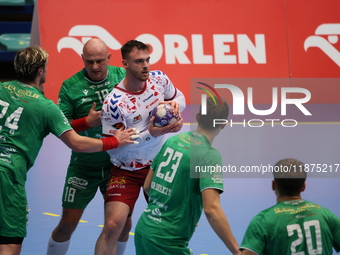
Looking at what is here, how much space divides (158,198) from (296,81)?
1198 cm

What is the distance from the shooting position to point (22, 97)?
5031mm

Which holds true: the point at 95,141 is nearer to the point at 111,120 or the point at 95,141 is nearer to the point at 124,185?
the point at 111,120

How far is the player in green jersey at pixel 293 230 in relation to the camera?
12.4 feet

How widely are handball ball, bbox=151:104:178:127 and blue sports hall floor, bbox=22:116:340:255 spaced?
1959 mm

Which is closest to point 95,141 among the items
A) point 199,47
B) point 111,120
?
point 111,120

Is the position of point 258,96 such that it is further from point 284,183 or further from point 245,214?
point 284,183

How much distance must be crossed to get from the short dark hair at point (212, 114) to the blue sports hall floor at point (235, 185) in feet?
8.68

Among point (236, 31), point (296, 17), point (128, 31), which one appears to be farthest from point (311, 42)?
point (128, 31)

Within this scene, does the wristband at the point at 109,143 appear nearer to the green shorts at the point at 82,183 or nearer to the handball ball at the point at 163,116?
the handball ball at the point at 163,116

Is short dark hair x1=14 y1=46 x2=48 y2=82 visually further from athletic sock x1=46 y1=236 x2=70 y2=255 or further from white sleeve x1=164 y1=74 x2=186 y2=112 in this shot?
athletic sock x1=46 y1=236 x2=70 y2=255

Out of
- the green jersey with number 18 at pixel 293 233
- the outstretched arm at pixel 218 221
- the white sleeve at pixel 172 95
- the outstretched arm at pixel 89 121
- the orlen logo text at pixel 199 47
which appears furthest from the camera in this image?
the orlen logo text at pixel 199 47

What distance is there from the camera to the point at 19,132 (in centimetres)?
503

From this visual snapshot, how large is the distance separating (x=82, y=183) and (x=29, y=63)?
65.6 inches

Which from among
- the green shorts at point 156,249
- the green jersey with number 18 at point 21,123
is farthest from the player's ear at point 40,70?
the green shorts at point 156,249
